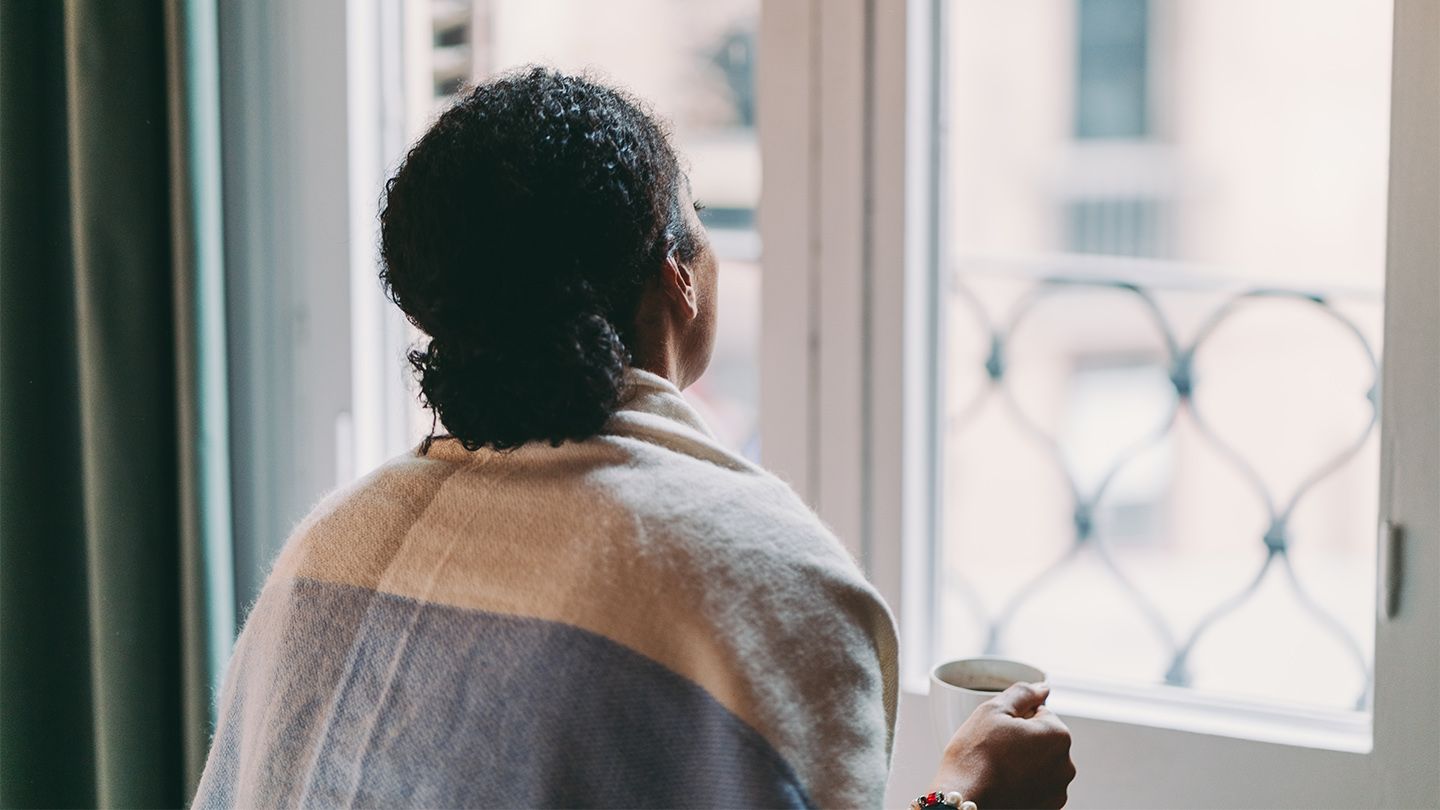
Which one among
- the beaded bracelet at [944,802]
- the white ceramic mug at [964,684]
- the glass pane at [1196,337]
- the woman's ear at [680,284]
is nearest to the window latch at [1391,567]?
the glass pane at [1196,337]

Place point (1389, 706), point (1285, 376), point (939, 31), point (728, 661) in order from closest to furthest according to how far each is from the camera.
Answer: point (728, 661)
point (1389, 706)
point (939, 31)
point (1285, 376)

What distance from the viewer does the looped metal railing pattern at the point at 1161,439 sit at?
1547 millimetres

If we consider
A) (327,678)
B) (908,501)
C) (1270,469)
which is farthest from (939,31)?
(327,678)

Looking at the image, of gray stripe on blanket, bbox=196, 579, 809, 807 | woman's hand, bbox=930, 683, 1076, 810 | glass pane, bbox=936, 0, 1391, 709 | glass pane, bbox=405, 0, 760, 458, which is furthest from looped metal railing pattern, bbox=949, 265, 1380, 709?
gray stripe on blanket, bbox=196, 579, 809, 807

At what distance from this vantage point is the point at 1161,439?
5.32ft

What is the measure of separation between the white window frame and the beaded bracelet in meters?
0.55

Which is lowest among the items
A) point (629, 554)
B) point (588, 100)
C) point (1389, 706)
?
point (1389, 706)

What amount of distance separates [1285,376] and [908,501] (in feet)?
1.63

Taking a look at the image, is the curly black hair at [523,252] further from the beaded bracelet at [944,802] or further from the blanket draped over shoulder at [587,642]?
the beaded bracelet at [944,802]

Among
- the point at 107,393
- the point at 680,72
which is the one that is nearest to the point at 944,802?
the point at 107,393

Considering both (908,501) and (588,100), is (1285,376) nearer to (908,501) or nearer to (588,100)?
(908,501)

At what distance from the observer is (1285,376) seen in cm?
168

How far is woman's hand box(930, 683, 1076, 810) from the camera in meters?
0.99

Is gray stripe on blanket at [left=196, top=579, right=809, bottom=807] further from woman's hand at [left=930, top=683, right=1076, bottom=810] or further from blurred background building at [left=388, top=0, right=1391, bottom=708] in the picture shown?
blurred background building at [left=388, top=0, right=1391, bottom=708]
